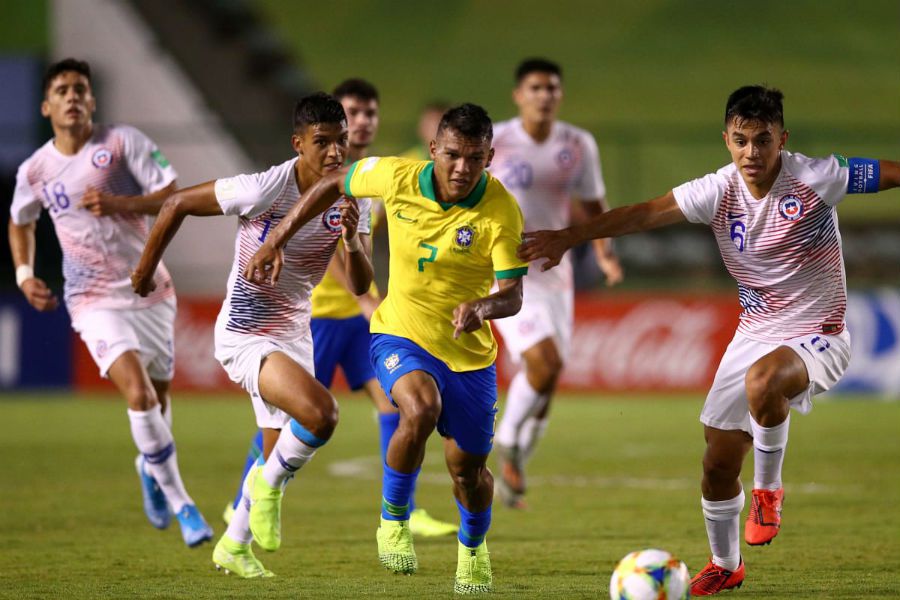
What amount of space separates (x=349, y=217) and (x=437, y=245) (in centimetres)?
45

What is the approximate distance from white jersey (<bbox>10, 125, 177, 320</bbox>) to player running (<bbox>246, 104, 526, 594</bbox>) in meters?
2.02

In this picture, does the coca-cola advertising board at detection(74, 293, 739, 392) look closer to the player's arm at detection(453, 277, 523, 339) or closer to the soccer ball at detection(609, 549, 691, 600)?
the player's arm at detection(453, 277, 523, 339)

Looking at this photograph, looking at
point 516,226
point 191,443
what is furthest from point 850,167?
point 191,443

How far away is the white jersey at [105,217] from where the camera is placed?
7957 mm

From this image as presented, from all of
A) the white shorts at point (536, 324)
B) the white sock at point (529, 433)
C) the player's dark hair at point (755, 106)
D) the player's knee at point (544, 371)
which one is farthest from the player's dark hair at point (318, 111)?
the white sock at point (529, 433)

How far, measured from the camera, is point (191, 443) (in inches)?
501

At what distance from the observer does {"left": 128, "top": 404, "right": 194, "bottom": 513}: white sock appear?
24.9 ft

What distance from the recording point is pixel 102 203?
7531mm

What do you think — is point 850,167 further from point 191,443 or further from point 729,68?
point 729,68

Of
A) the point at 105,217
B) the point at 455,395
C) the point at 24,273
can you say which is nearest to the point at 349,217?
the point at 455,395

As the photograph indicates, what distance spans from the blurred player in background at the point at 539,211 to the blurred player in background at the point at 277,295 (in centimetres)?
257

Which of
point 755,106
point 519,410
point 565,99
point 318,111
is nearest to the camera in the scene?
point 755,106

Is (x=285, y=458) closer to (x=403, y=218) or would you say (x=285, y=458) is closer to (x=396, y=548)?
(x=396, y=548)

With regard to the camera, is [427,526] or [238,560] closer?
[238,560]
